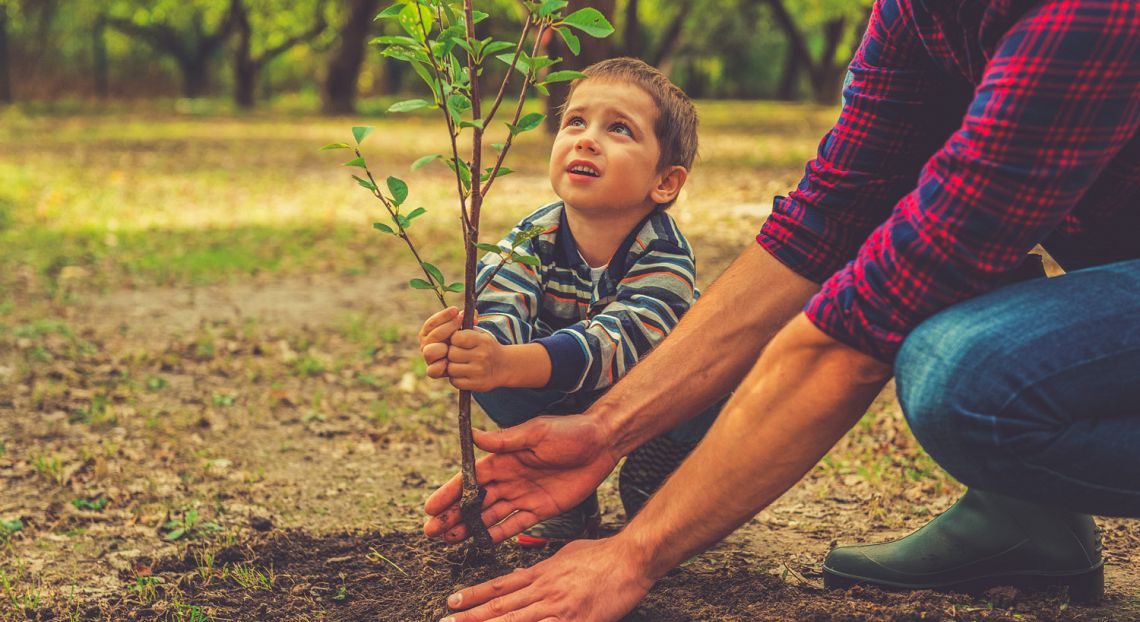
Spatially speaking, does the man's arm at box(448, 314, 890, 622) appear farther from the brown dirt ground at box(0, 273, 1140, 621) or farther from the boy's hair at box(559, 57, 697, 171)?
the boy's hair at box(559, 57, 697, 171)

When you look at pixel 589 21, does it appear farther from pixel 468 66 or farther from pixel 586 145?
pixel 586 145

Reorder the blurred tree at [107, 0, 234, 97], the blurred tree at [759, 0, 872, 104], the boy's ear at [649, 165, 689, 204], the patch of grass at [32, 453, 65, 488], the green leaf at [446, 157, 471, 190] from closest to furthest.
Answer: the green leaf at [446, 157, 471, 190]
the boy's ear at [649, 165, 689, 204]
the patch of grass at [32, 453, 65, 488]
the blurred tree at [759, 0, 872, 104]
the blurred tree at [107, 0, 234, 97]

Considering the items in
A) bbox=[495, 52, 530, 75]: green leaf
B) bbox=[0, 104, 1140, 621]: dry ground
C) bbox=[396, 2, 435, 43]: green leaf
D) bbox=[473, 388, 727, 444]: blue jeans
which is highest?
bbox=[396, 2, 435, 43]: green leaf

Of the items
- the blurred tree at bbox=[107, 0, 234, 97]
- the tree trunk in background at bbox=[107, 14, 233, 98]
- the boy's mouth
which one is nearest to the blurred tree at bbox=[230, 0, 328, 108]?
the blurred tree at bbox=[107, 0, 234, 97]

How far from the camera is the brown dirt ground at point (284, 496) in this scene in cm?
226

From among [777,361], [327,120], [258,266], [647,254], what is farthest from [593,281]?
[327,120]

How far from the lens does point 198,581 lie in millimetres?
2395

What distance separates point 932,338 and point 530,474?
0.91 meters

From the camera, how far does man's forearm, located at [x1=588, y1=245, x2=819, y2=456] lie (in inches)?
88.0

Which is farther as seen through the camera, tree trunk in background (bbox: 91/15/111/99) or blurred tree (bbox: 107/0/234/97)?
blurred tree (bbox: 107/0/234/97)

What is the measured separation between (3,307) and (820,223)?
4.38 meters

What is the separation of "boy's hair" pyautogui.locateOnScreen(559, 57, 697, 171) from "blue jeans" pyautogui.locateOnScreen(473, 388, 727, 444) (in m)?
0.58

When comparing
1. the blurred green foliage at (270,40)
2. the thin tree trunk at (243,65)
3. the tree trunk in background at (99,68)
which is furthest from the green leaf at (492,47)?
the tree trunk in background at (99,68)

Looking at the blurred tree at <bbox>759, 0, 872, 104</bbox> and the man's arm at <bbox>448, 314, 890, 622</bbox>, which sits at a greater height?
the blurred tree at <bbox>759, 0, 872, 104</bbox>
